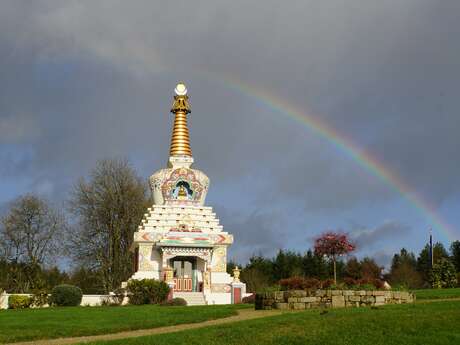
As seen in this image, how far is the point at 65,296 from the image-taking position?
41.8m

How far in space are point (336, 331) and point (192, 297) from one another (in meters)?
29.5

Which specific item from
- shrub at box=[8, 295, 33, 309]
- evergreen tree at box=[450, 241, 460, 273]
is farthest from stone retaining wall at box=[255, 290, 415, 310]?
evergreen tree at box=[450, 241, 460, 273]

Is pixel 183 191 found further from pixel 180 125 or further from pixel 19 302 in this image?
pixel 19 302

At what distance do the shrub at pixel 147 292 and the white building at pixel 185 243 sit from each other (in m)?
3.17

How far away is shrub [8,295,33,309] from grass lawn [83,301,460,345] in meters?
24.6

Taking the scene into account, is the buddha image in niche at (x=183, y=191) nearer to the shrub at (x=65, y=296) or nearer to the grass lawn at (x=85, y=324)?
the shrub at (x=65, y=296)

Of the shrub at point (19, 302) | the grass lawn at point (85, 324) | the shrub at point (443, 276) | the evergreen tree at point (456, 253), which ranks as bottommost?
the grass lawn at point (85, 324)

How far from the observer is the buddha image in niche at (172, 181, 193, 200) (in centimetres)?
5659

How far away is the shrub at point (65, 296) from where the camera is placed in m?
41.8

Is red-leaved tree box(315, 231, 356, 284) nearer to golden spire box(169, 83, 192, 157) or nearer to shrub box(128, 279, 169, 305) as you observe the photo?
shrub box(128, 279, 169, 305)

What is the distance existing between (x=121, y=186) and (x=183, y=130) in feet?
27.8

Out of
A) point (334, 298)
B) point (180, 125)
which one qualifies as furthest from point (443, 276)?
point (334, 298)

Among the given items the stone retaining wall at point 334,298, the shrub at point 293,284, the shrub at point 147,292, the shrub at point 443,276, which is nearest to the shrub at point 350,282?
the stone retaining wall at point 334,298

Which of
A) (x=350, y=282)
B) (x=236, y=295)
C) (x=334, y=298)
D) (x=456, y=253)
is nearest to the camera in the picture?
(x=334, y=298)
